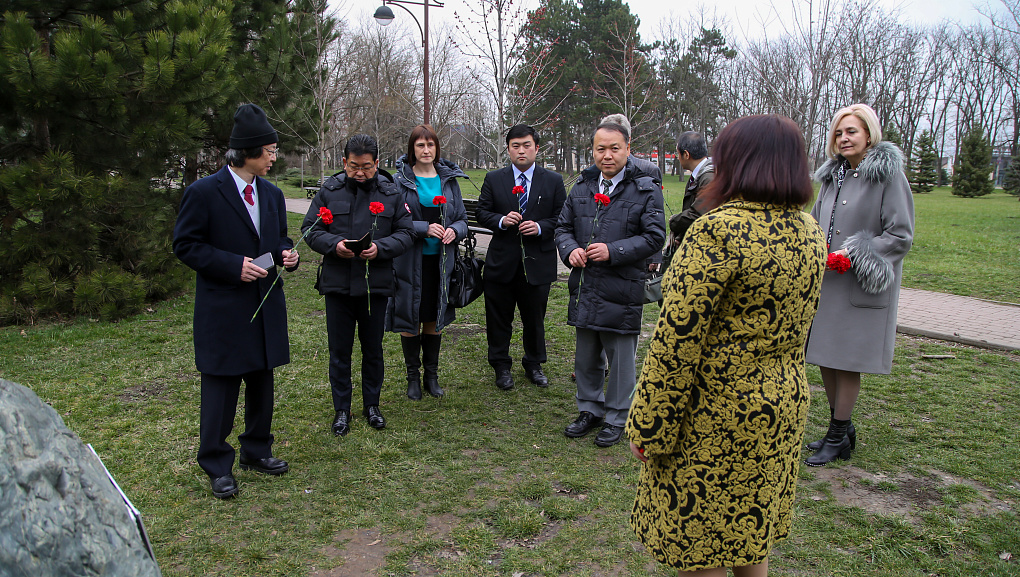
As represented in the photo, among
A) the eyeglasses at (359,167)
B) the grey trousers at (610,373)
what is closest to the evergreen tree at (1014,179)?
the grey trousers at (610,373)

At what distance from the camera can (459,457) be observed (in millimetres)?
4137

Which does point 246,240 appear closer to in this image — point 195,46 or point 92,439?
point 92,439

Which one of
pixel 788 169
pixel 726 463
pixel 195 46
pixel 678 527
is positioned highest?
pixel 195 46

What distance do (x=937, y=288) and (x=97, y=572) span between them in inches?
412

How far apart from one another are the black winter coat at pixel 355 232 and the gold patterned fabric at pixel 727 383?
2.76 metres

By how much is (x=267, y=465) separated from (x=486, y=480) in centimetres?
127

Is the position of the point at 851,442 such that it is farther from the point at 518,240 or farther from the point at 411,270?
the point at 411,270

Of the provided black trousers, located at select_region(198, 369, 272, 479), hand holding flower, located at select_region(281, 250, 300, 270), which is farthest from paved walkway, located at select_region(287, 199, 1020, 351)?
black trousers, located at select_region(198, 369, 272, 479)

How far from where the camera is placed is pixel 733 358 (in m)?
1.88

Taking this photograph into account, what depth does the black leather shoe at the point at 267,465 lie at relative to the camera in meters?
3.87

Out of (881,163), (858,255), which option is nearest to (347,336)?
(858,255)

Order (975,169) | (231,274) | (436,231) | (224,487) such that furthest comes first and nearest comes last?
1. (975,169)
2. (436,231)
3. (224,487)
4. (231,274)

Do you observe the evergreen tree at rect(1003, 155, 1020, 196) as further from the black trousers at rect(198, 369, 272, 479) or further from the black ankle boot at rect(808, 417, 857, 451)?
the black trousers at rect(198, 369, 272, 479)

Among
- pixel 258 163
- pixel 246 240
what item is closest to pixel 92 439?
pixel 246 240
